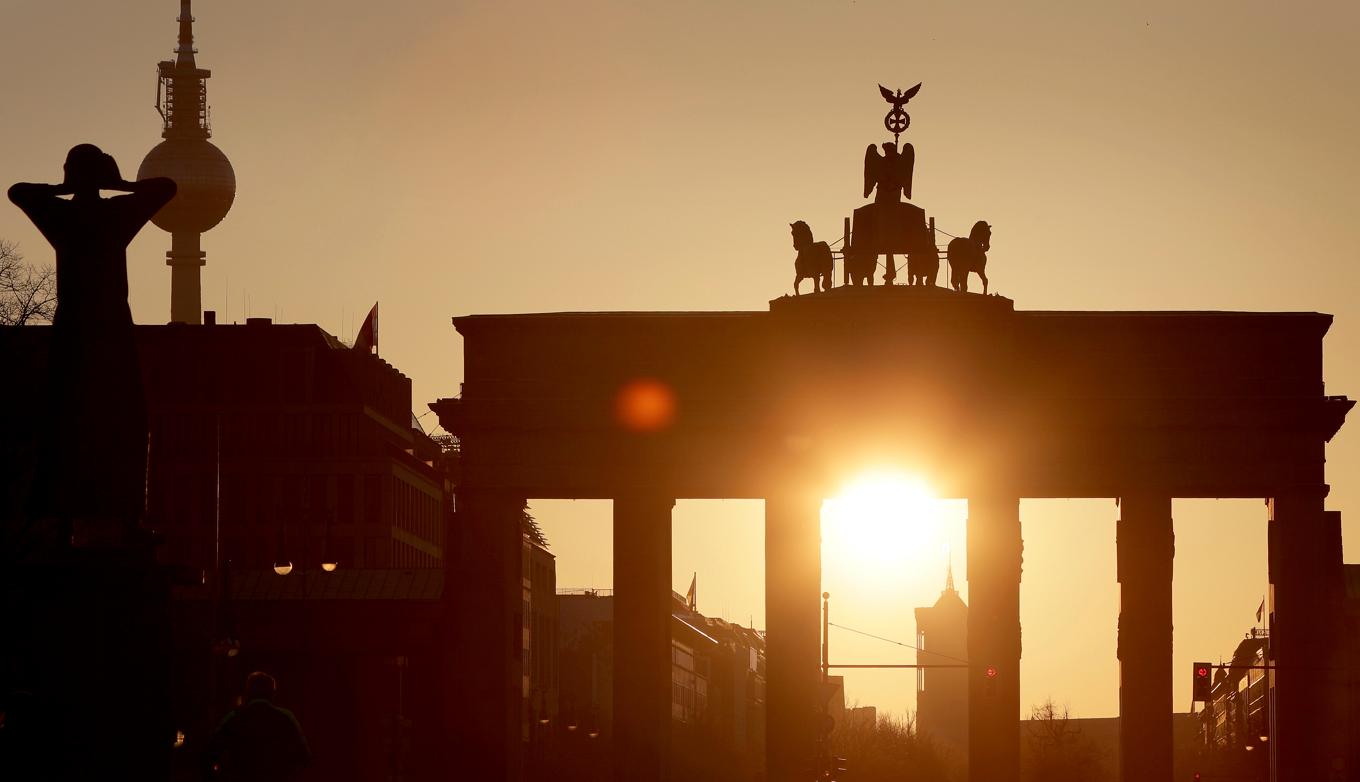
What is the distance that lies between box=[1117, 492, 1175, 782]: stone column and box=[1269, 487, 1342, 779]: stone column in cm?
358

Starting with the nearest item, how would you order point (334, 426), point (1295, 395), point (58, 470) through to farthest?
1. point (58, 470)
2. point (1295, 395)
3. point (334, 426)

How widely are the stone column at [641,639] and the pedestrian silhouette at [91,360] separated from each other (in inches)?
2449

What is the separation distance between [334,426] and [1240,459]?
63.9m

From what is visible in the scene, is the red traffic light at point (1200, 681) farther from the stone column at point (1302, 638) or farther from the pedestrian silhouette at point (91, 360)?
the pedestrian silhouette at point (91, 360)

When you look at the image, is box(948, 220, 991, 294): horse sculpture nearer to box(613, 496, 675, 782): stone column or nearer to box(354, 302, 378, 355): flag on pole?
box(613, 496, 675, 782): stone column

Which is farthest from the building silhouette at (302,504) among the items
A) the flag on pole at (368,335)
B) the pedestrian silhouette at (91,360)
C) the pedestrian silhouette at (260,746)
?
the pedestrian silhouette at (260,746)

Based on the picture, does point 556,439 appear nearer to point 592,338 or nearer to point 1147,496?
point 592,338

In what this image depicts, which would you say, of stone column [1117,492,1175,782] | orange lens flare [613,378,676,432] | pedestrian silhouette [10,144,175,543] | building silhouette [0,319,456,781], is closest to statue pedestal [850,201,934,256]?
orange lens flare [613,378,676,432]

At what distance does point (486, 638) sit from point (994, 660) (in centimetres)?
1555

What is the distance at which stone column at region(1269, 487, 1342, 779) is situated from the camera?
278 ft

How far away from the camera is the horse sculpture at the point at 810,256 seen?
84.2m

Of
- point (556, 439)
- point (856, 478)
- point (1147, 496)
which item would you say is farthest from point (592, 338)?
point (1147, 496)

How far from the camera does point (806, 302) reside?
8481 centimetres

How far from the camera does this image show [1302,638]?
279ft
